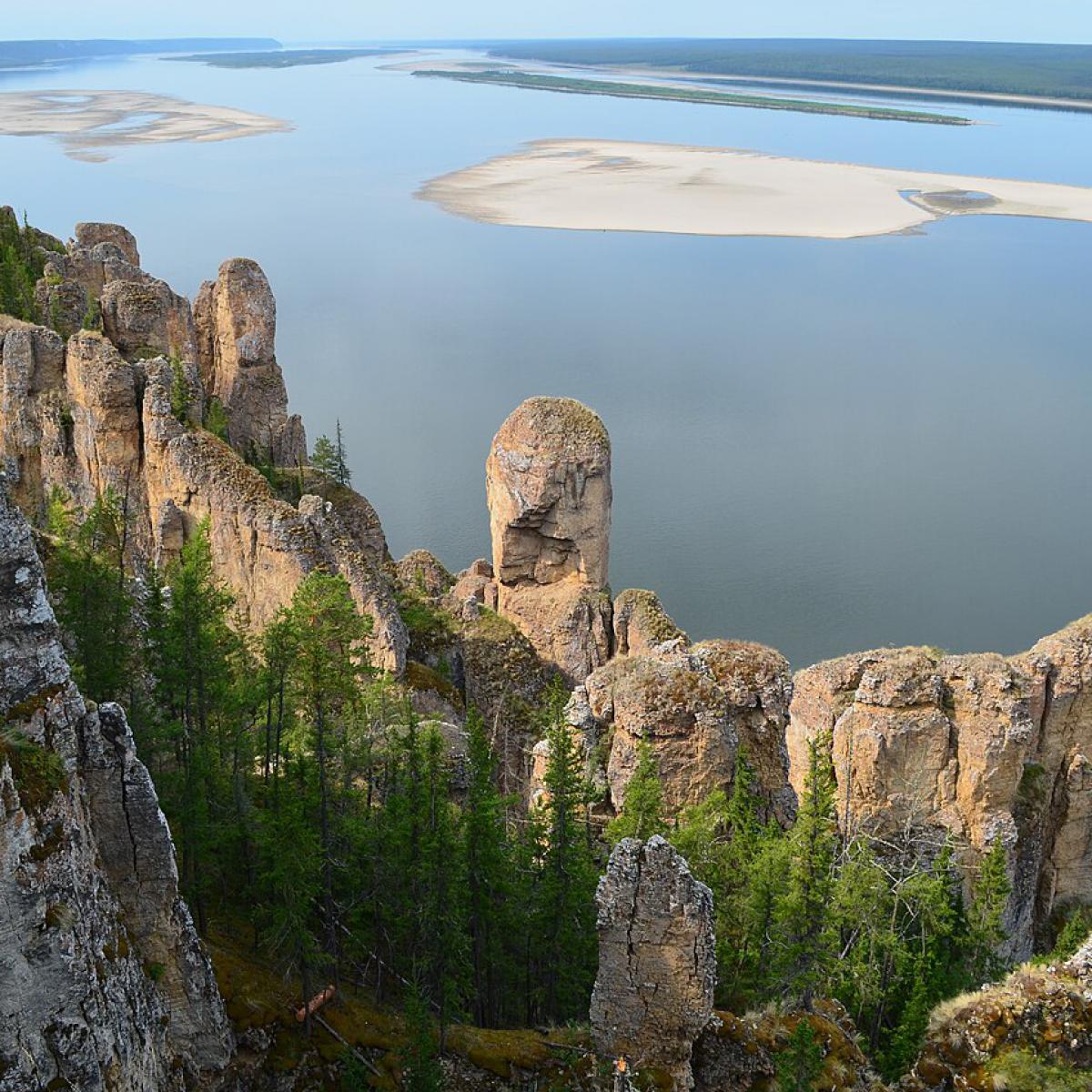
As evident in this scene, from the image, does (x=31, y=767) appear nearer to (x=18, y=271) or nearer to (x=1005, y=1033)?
(x=1005, y=1033)

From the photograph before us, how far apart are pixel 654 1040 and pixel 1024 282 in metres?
99.8

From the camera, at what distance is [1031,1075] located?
15078mm

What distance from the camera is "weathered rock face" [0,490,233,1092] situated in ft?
37.4

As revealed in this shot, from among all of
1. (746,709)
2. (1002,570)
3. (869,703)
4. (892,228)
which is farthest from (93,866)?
(892,228)

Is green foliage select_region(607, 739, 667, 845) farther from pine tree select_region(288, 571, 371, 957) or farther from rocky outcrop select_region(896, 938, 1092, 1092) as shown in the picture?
rocky outcrop select_region(896, 938, 1092, 1092)

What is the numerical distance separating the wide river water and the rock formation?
43.7ft

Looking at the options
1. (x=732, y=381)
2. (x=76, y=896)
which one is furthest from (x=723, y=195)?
(x=76, y=896)

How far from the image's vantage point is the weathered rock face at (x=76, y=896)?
37.4 feet

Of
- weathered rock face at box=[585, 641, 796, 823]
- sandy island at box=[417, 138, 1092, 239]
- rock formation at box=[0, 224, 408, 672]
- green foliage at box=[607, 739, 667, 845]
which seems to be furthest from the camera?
sandy island at box=[417, 138, 1092, 239]

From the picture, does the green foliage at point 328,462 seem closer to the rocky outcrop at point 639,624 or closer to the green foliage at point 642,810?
the rocky outcrop at point 639,624

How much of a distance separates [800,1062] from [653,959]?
7.21ft

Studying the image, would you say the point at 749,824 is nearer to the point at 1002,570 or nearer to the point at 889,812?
the point at 889,812

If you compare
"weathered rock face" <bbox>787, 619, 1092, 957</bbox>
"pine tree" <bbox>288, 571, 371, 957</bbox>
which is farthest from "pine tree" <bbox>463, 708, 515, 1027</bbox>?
"weathered rock face" <bbox>787, 619, 1092, 957</bbox>

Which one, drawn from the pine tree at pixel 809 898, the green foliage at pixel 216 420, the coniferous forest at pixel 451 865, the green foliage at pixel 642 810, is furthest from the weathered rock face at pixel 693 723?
the green foliage at pixel 216 420
